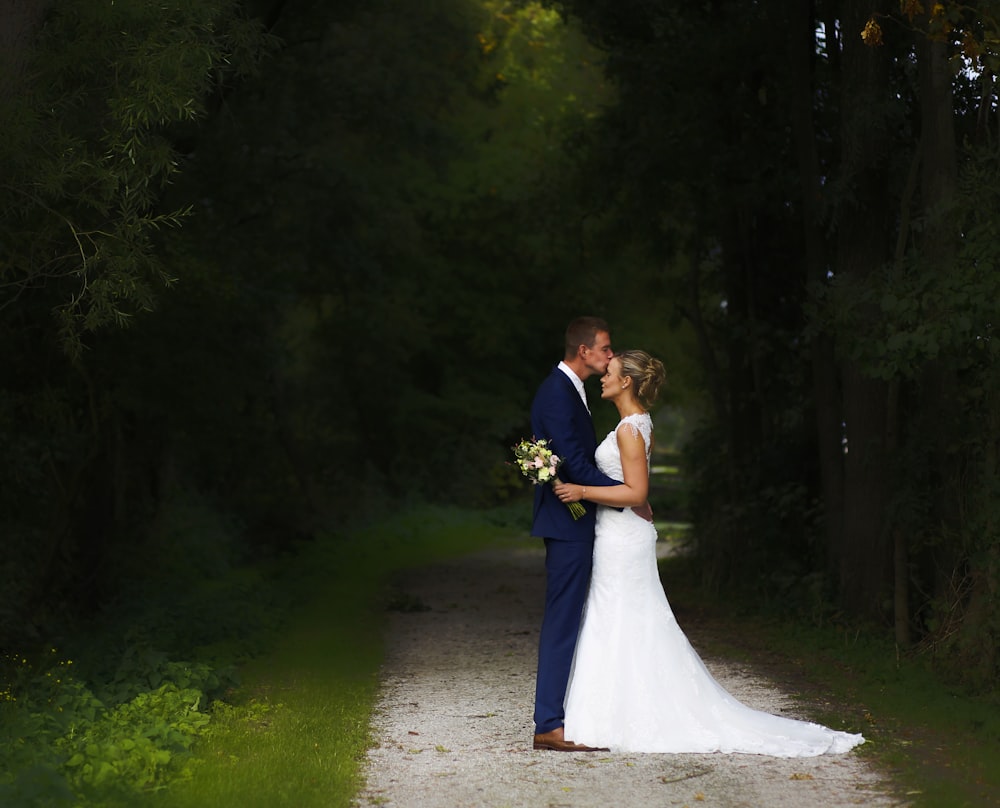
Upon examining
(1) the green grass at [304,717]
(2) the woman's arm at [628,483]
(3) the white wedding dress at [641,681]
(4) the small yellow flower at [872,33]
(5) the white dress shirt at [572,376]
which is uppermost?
(4) the small yellow flower at [872,33]

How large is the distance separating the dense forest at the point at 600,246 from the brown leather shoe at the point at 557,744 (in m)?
3.82

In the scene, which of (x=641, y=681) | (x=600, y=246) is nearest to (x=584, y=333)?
(x=641, y=681)

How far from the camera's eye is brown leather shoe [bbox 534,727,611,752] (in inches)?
321

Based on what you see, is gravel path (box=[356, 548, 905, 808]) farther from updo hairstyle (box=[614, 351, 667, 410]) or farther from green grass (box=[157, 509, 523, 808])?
updo hairstyle (box=[614, 351, 667, 410])

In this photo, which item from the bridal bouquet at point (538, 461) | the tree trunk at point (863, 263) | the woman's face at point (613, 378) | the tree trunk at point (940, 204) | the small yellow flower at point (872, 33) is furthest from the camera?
the tree trunk at point (863, 263)

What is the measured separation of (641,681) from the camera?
8.22 metres

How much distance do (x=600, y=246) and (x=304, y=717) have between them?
1210cm

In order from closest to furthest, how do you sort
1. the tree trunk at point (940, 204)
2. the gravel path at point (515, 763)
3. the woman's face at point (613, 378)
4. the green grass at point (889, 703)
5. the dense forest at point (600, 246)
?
the gravel path at point (515, 763) < the green grass at point (889, 703) < the woman's face at point (613, 378) < the dense forest at point (600, 246) < the tree trunk at point (940, 204)

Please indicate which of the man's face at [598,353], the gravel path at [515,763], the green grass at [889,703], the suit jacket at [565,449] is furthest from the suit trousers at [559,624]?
the green grass at [889,703]

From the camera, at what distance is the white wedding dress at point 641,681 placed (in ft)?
26.6

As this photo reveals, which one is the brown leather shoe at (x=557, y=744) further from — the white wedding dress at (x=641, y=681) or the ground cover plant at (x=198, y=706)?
the ground cover plant at (x=198, y=706)

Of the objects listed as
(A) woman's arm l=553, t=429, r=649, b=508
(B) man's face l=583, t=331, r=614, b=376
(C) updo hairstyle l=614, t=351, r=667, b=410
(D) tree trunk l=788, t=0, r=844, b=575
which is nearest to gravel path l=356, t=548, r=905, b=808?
(A) woman's arm l=553, t=429, r=649, b=508

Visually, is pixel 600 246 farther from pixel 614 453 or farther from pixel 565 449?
pixel 565 449

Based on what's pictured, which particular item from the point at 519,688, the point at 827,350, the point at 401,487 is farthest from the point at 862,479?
the point at 401,487
